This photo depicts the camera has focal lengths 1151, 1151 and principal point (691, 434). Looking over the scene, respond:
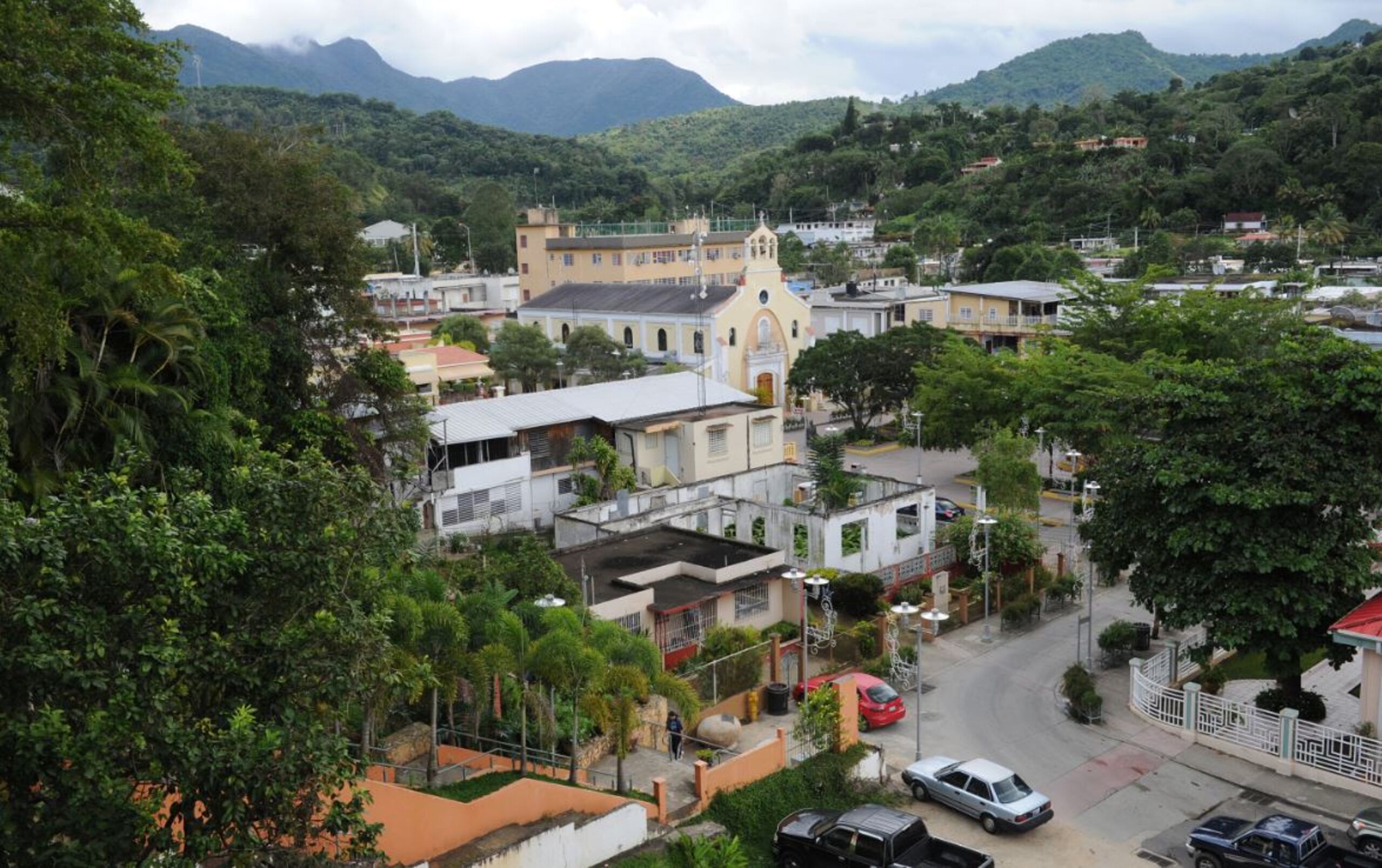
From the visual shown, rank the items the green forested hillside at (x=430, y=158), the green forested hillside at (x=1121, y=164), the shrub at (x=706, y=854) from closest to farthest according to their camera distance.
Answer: the shrub at (x=706, y=854)
the green forested hillside at (x=1121, y=164)
the green forested hillside at (x=430, y=158)

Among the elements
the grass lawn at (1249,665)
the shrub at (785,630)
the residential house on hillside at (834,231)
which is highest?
the residential house on hillside at (834,231)

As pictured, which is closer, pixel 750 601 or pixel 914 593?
pixel 750 601

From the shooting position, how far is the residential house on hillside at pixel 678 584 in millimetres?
24688

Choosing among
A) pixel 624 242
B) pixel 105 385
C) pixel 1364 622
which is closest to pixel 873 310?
pixel 624 242

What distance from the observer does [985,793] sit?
18.4 metres

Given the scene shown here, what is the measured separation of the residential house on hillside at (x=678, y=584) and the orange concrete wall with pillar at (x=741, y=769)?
501 centimetres

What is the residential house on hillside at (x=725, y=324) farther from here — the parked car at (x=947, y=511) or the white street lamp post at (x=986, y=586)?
the white street lamp post at (x=986, y=586)

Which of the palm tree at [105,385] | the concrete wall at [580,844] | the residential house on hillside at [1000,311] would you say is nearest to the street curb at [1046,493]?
the residential house on hillside at [1000,311]

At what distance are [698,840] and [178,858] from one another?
8.60 metres

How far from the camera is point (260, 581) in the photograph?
1073 centimetres

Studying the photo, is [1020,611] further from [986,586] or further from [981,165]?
[981,165]

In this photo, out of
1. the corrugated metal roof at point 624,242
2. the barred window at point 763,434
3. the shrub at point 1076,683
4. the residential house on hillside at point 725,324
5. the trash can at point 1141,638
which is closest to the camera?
the shrub at point 1076,683

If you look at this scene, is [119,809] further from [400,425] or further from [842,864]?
[400,425]

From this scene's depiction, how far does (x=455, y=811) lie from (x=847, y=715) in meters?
7.52
